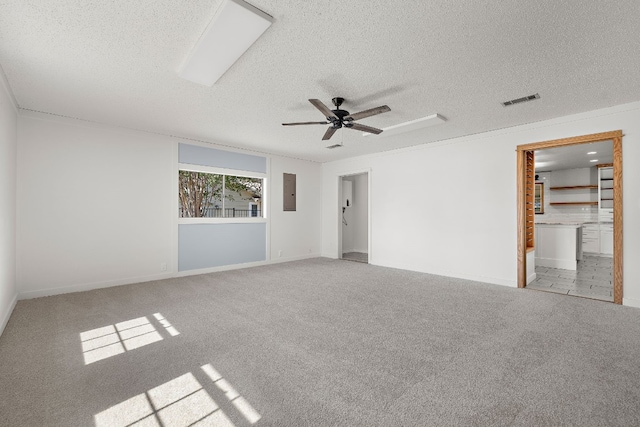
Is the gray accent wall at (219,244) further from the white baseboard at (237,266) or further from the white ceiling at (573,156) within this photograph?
the white ceiling at (573,156)

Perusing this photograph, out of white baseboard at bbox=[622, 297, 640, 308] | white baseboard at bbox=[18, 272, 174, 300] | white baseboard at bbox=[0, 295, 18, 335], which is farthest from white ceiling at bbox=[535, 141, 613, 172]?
white baseboard at bbox=[0, 295, 18, 335]

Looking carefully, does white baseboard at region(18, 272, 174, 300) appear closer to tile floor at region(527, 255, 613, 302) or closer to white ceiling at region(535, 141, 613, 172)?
tile floor at region(527, 255, 613, 302)

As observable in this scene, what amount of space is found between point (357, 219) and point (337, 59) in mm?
6184

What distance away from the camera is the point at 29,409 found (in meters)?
1.63

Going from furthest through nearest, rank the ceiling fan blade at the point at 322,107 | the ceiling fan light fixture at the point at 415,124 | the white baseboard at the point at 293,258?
the white baseboard at the point at 293,258 < the ceiling fan light fixture at the point at 415,124 < the ceiling fan blade at the point at 322,107

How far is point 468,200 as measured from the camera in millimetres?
4895

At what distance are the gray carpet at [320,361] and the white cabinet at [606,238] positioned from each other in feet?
16.0

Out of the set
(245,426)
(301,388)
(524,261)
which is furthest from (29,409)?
(524,261)

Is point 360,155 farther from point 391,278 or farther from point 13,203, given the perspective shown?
point 13,203

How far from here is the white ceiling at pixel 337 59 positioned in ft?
6.31

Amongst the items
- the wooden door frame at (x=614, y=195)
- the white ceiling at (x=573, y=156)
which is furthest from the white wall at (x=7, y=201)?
the white ceiling at (x=573, y=156)

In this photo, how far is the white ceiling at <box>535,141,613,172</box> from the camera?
561 cm

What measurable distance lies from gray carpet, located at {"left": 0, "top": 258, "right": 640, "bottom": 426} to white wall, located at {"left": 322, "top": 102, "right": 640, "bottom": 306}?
37.7 inches

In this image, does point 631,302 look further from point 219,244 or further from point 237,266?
point 219,244
